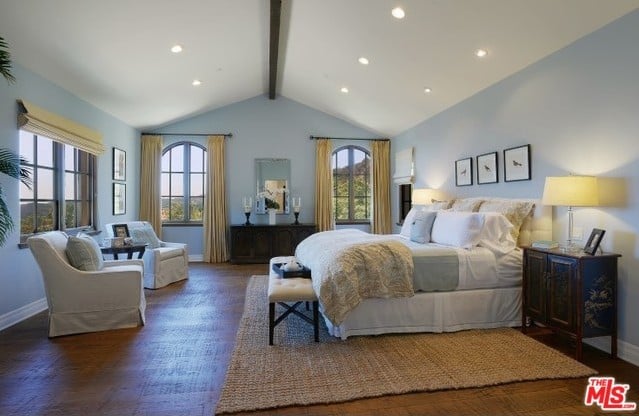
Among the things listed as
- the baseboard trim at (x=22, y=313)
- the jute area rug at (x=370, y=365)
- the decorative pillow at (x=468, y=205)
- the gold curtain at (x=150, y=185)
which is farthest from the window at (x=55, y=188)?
the decorative pillow at (x=468, y=205)

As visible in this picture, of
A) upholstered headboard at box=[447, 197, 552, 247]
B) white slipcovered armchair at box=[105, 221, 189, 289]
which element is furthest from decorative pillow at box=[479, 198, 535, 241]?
white slipcovered armchair at box=[105, 221, 189, 289]

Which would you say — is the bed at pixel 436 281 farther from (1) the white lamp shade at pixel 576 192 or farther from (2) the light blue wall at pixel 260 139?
(2) the light blue wall at pixel 260 139

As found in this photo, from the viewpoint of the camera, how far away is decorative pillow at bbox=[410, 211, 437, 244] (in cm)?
395

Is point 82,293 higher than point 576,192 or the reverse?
the reverse

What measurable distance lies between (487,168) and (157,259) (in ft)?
15.0

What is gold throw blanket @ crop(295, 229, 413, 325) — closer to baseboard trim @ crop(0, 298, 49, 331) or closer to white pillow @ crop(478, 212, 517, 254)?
white pillow @ crop(478, 212, 517, 254)

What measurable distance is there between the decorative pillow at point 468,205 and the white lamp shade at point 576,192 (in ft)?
4.32

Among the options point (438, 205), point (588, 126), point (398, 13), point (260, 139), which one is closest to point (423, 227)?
point (438, 205)

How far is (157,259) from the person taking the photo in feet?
16.2

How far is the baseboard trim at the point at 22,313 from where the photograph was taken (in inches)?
132

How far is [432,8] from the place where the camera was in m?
3.32

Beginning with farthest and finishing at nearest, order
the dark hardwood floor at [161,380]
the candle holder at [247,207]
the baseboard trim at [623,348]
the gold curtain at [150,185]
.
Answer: the candle holder at [247,207], the gold curtain at [150,185], the baseboard trim at [623,348], the dark hardwood floor at [161,380]

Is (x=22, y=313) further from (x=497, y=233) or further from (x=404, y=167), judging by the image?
(x=404, y=167)

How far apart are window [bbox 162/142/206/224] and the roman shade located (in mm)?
3980
